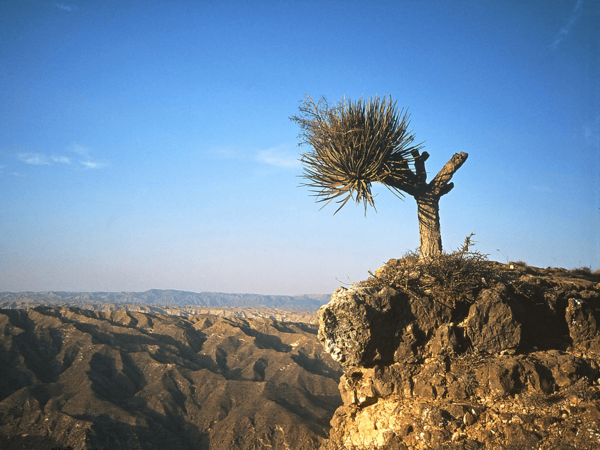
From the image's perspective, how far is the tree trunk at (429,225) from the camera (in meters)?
9.00

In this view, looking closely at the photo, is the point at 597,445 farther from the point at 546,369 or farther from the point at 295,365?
the point at 295,365

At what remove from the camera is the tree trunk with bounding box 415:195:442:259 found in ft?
29.5

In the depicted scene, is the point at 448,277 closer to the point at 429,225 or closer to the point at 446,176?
the point at 429,225

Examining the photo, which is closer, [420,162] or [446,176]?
[446,176]

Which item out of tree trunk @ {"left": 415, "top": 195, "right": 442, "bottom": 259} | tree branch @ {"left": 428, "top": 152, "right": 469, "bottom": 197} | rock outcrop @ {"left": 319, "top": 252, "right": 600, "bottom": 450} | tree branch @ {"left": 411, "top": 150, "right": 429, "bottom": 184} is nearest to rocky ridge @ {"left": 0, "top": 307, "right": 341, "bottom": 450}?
tree trunk @ {"left": 415, "top": 195, "right": 442, "bottom": 259}

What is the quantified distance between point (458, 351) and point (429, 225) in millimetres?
3432

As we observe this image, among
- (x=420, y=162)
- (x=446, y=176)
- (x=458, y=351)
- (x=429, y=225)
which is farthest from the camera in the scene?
(x=420, y=162)

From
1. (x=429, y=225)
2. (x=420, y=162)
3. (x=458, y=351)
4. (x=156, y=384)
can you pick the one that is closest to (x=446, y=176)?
(x=420, y=162)

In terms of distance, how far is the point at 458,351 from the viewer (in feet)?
21.4

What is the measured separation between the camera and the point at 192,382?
1591 inches

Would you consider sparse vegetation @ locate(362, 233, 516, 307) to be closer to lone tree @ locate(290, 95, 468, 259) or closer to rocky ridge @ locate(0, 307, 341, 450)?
lone tree @ locate(290, 95, 468, 259)

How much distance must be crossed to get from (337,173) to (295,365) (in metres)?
39.9

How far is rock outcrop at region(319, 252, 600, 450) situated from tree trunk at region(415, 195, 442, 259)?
169cm

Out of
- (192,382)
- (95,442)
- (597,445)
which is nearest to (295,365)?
(192,382)
